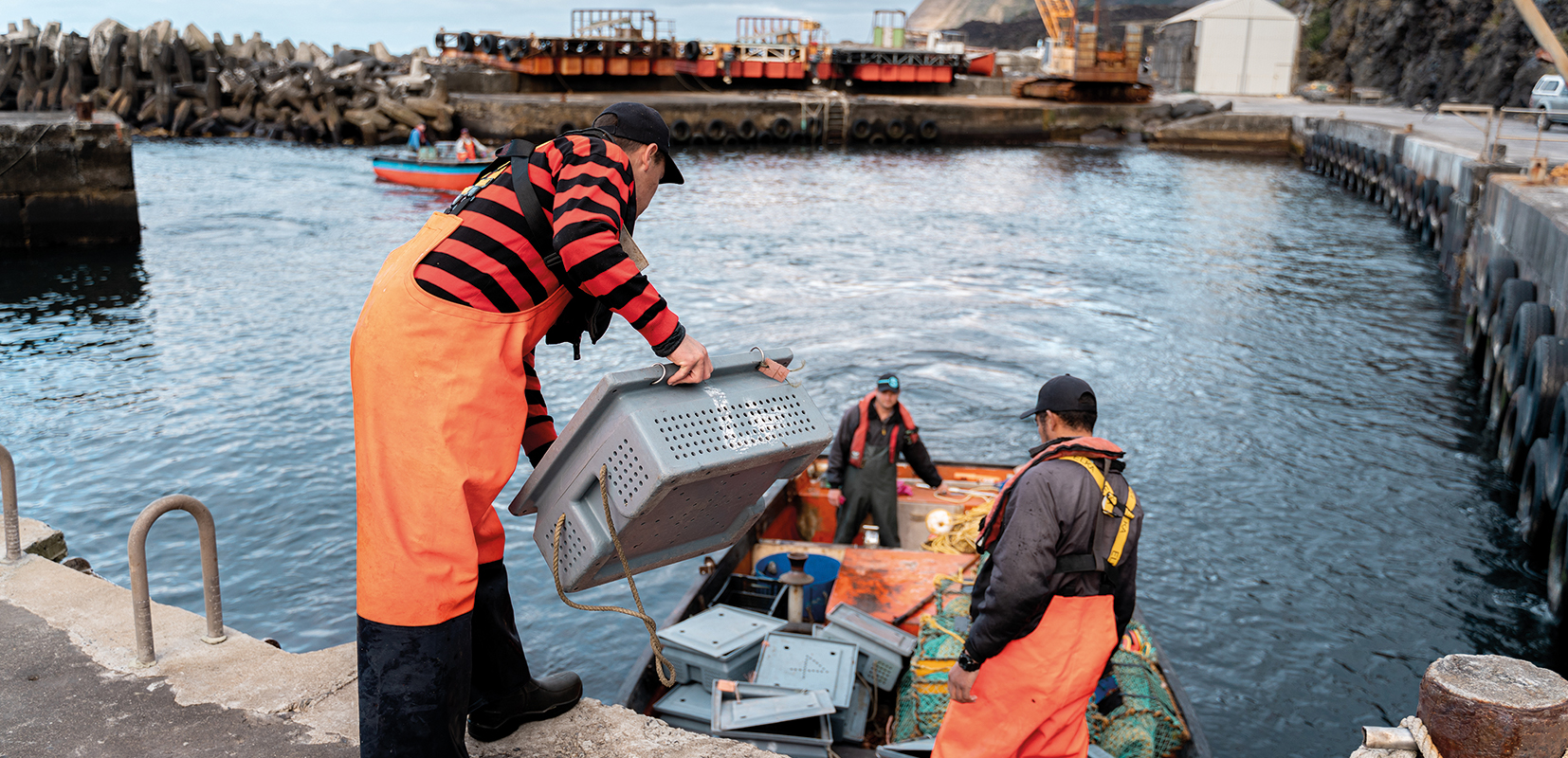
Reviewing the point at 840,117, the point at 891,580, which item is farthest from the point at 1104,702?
the point at 840,117

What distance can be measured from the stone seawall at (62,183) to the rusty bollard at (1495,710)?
23.0 metres

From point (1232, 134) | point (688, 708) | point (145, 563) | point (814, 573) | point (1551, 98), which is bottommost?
point (814, 573)

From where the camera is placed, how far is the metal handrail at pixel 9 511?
4035 mm

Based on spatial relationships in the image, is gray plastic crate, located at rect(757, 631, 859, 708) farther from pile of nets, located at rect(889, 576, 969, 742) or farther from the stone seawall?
the stone seawall

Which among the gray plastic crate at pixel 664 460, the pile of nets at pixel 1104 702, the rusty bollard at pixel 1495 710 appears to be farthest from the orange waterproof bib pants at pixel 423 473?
the pile of nets at pixel 1104 702

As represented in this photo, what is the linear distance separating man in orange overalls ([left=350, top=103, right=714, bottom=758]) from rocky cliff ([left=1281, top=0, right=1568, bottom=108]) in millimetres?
41318

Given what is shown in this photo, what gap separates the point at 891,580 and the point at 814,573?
2.76 feet

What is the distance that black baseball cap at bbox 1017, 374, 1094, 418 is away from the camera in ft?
12.4

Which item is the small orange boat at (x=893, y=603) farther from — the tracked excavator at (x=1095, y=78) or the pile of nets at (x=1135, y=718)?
the tracked excavator at (x=1095, y=78)

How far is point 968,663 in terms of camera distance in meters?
3.78

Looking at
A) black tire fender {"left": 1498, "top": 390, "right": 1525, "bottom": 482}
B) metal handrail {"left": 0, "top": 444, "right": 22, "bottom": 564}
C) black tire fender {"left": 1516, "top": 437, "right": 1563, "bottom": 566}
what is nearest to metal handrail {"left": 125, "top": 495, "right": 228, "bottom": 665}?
metal handrail {"left": 0, "top": 444, "right": 22, "bottom": 564}

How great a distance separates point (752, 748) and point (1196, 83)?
215 feet

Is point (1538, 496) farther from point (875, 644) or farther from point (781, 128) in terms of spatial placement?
point (781, 128)

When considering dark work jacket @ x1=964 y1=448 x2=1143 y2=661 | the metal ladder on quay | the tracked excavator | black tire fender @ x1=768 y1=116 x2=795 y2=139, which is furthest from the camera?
the tracked excavator
